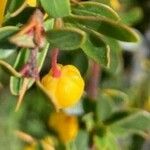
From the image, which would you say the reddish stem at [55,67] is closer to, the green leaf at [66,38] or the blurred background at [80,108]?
the green leaf at [66,38]

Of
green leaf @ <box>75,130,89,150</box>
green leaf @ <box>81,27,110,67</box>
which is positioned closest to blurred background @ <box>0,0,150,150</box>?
green leaf @ <box>75,130,89,150</box>

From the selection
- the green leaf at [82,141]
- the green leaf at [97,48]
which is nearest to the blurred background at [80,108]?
the green leaf at [82,141]

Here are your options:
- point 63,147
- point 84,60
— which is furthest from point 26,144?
point 84,60

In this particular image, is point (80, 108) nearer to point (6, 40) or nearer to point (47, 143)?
point (47, 143)

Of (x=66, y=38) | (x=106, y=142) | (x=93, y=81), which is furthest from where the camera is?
(x=93, y=81)

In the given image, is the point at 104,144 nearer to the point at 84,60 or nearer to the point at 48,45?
the point at 84,60

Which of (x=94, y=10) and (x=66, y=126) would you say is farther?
(x=66, y=126)

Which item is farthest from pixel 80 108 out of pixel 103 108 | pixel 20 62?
pixel 20 62
